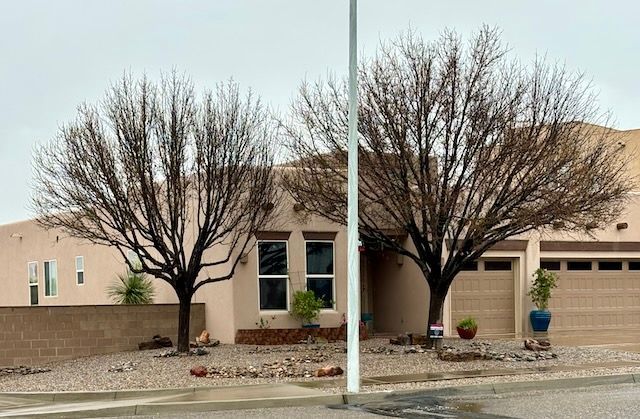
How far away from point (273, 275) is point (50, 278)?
12.5 meters

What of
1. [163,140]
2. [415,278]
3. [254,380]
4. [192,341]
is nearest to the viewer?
[254,380]

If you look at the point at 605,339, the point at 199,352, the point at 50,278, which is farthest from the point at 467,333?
the point at 50,278

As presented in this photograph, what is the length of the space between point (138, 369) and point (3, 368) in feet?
13.3

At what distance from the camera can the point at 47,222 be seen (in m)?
20.1

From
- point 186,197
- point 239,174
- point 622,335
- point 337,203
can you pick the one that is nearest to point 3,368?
point 186,197

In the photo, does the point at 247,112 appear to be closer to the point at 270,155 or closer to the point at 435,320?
the point at 270,155

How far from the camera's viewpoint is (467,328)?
22.1 metres

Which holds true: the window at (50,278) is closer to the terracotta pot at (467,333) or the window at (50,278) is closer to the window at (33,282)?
the window at (33,282)

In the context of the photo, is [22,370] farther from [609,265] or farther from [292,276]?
[609,265]

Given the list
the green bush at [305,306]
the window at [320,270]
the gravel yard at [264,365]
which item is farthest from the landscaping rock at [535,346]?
the window at [320,270]

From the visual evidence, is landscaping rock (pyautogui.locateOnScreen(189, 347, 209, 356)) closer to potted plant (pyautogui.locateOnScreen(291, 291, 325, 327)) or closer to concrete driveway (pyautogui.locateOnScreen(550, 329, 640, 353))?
potted plant (pyautogui.locateOnScreen(291, 291, 325, 327))

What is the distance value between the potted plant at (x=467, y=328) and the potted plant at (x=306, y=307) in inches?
146

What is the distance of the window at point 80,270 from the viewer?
2881 centimetres

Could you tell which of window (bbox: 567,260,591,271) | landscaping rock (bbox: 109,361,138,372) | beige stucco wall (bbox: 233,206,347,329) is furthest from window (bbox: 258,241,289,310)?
window (bbox: 567,260,591,271)
